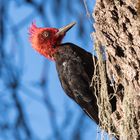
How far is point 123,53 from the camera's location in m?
2.88

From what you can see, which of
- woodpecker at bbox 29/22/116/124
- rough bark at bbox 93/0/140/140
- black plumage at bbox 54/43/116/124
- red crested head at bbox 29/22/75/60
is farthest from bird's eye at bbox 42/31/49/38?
rough bark at bbox 93/0/140/140

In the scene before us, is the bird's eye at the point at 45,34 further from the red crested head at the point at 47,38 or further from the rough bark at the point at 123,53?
the rough bark at the point at 123,53

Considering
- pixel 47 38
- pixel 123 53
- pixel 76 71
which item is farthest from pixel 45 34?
pixel 123 53

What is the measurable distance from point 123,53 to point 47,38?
76.0 inches

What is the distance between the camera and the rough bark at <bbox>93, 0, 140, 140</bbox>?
2789 mm

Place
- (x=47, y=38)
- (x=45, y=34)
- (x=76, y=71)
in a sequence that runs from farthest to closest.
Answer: (x=45, y=34), (x=47, y=38), (x=76, y=71)

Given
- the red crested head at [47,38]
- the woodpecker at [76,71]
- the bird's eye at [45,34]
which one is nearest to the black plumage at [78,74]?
the woodpecker at [76,71]

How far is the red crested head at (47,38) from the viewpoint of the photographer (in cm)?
454

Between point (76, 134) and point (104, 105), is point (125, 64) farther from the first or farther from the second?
point (76, 134)

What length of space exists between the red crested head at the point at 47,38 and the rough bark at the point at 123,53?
1.47 metres

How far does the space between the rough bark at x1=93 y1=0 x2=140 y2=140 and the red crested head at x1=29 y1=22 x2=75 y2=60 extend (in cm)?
147

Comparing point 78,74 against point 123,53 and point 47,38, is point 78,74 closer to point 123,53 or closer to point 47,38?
point 47,38

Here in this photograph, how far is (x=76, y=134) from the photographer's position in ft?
18.2

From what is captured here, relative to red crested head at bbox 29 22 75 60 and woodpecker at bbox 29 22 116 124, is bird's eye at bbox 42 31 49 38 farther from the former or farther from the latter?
woodpecker at bbox 29 22 116 124
